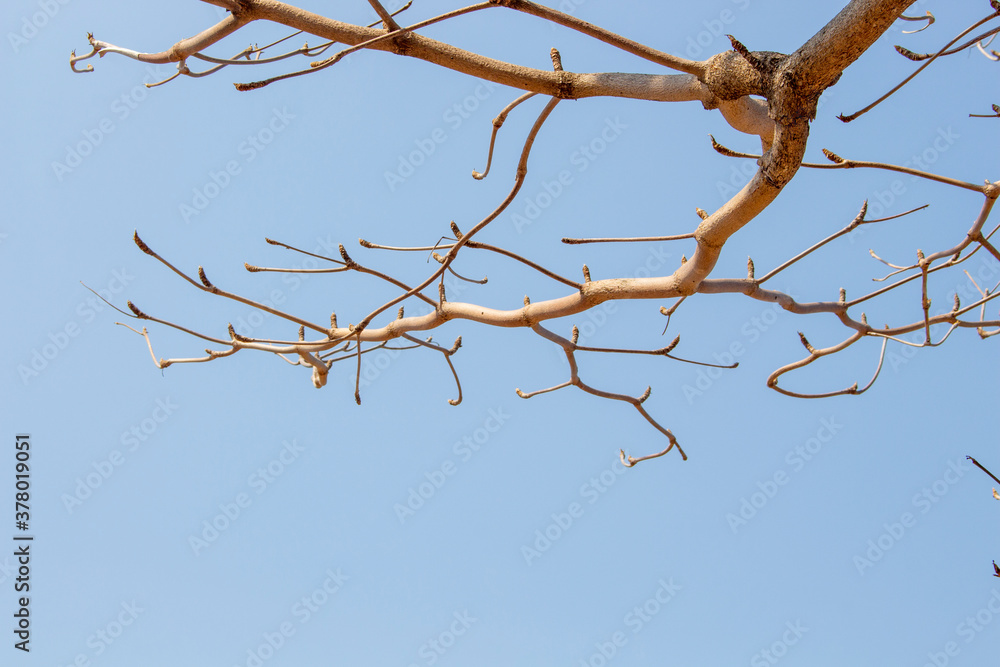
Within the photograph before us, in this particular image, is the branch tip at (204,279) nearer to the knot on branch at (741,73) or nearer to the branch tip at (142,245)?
the branch tip at (142,245)

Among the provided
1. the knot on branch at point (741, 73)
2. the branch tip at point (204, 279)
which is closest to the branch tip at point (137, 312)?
the branch tip at point (204, 279)

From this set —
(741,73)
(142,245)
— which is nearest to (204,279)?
(142,245)

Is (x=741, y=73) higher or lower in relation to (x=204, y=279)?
higher

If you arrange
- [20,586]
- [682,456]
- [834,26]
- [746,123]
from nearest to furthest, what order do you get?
[834,26]
[746,123]
[682,456]
[20,586]

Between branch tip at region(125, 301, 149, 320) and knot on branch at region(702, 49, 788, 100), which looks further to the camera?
branch tip at region(125, 301, 149, 320)

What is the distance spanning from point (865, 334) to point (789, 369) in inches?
10.7

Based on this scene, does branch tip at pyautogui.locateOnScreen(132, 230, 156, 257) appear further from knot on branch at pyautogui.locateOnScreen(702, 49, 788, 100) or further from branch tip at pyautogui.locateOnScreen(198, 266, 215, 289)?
knot on branch at pyautogui.locateOnScreen(702, 49, 788, 100)

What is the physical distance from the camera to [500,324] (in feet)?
7.32

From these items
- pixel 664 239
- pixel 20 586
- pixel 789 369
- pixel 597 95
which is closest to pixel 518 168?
pixel 597 95

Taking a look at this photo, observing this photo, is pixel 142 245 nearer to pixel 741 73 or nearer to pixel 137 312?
pixel 137 312

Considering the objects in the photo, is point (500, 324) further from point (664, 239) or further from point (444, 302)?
point (664, 239)

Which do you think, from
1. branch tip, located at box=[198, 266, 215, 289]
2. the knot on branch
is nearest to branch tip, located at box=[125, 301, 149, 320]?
branch tip, located at box=[198, 266, 215, 289]

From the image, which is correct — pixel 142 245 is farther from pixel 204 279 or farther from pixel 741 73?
pixel 741 73

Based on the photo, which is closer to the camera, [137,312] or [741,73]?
[741,73]
